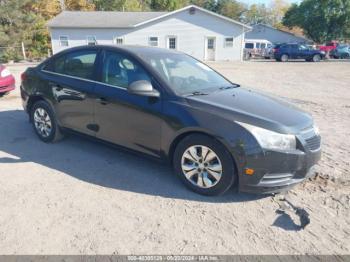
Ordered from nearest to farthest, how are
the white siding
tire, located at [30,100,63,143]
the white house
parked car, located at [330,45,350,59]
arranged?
tire, located at [30,100,63,143], the white house, the white siding, parked car, located at [330,45,350,59]

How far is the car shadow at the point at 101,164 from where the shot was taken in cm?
365

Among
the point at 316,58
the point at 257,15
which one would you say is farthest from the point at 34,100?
the point at 257,15

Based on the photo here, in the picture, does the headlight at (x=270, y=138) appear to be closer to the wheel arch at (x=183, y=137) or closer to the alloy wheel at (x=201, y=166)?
the wheel arch at (x=183, y=137)

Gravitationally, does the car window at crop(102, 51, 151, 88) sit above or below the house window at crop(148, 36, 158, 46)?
below

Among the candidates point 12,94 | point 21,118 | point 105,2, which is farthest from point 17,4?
point 21,118

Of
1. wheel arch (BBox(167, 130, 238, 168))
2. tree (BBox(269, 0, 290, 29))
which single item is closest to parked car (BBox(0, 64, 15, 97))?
wheel arch (BBox(167, 130, 238, 168))

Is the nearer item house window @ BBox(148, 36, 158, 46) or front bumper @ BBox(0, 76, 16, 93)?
front bumper @ BBox(0, 76, 16, 93)

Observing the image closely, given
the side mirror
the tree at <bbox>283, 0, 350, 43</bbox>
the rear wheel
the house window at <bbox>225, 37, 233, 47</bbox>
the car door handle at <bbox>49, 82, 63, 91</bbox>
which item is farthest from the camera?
the tree at <bbox>283, 0, 350, 43</bbox>

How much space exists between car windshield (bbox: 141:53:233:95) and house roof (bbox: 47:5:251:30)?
2553 cm

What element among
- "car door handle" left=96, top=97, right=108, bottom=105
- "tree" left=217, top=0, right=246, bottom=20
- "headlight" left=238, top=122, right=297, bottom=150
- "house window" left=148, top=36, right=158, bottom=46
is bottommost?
"headlight" left=238, top=122, right=297, bottom=150

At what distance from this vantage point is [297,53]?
1120 inches

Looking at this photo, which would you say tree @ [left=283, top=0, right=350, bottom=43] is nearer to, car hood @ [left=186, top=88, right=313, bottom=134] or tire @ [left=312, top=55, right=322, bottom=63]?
tire @ [left=312, top=55, right=322, bottom=63]

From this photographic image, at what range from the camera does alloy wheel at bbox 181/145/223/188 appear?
A: 336cm

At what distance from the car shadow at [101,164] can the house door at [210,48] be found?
2636 cm
